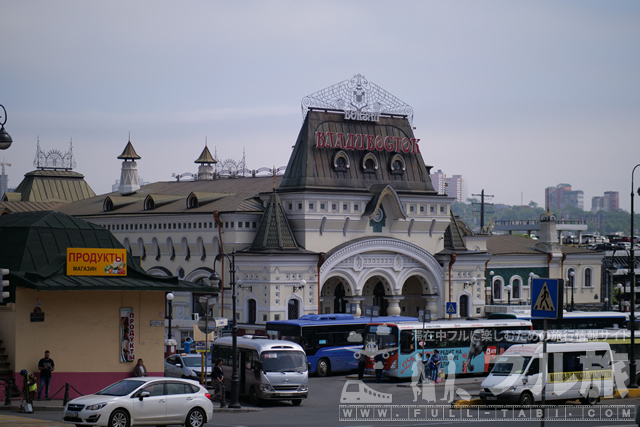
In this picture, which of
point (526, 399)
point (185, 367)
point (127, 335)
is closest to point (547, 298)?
point (526, 399)

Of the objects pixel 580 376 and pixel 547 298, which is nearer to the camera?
pixel 547 298

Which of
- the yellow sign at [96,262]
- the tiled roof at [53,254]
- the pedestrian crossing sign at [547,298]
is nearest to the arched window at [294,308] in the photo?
the tiled roof at [53,254]

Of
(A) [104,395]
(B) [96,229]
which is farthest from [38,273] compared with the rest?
(A) [104,395]

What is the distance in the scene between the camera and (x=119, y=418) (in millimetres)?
25562

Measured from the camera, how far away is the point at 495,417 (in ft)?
101

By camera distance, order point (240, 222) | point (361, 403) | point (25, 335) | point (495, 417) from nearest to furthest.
Result: point (495, 417) → point (25, 335) → point (361, 403) → point (240, 222)

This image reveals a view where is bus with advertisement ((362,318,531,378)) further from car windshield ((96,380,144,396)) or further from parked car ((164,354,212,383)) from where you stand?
car windshield ((96,380,144,396))

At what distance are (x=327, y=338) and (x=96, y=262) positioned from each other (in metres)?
14.8

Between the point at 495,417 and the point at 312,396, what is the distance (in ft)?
32.0

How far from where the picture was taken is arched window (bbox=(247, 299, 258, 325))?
5972 centimetres

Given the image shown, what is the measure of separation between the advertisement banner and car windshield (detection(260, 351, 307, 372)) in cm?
447

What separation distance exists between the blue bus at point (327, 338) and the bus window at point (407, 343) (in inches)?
135

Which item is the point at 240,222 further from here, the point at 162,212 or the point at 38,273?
the point at 38,273

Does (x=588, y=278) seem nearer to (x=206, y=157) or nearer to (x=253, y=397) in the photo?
(x=206, y=157)
